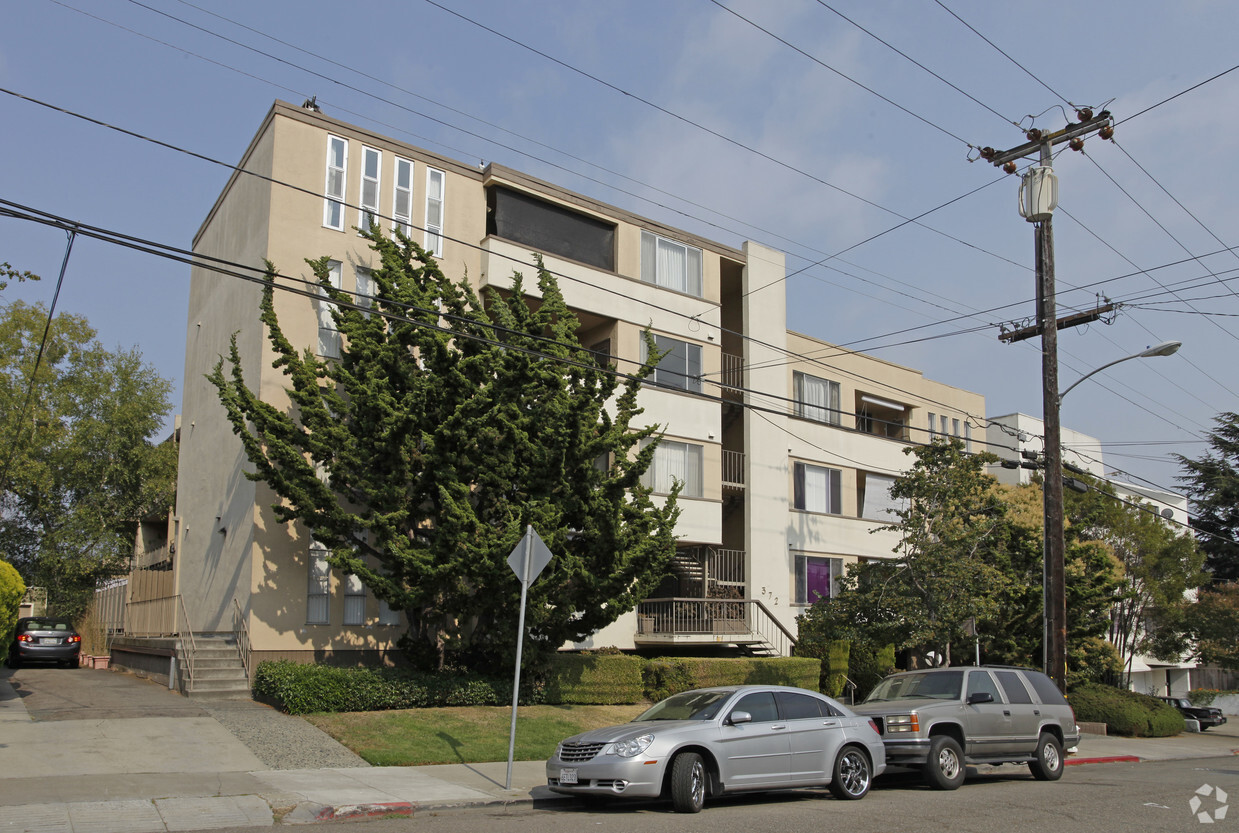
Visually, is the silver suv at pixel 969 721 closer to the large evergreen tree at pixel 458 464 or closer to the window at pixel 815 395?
the large evergreen tree at pixel 458 464

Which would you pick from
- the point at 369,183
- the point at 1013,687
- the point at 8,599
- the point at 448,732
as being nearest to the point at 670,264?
the point at 369,183

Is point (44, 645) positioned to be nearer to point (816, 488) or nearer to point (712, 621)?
point (712, 621)

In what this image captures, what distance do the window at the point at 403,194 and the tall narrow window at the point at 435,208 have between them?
1.39 feet

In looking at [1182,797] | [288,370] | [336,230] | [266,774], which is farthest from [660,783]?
[336,230]

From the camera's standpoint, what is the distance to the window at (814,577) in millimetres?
28188

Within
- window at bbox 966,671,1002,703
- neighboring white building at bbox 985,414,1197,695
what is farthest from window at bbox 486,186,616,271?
neighboring white building at bbox 985,414,1197,695

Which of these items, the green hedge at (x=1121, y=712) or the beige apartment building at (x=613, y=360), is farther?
the green hedge at (x=1121, y=712)

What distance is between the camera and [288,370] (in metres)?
17.6

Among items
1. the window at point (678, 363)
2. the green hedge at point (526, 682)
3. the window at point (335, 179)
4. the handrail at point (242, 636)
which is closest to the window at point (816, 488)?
the window at point (678, 363)

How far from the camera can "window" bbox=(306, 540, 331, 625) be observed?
19141mm

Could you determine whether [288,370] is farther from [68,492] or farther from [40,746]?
[68,492]

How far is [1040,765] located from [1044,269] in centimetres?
1068

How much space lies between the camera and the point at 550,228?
24062 mm

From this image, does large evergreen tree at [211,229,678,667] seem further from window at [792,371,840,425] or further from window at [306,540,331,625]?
window at [792,371,840,425]
